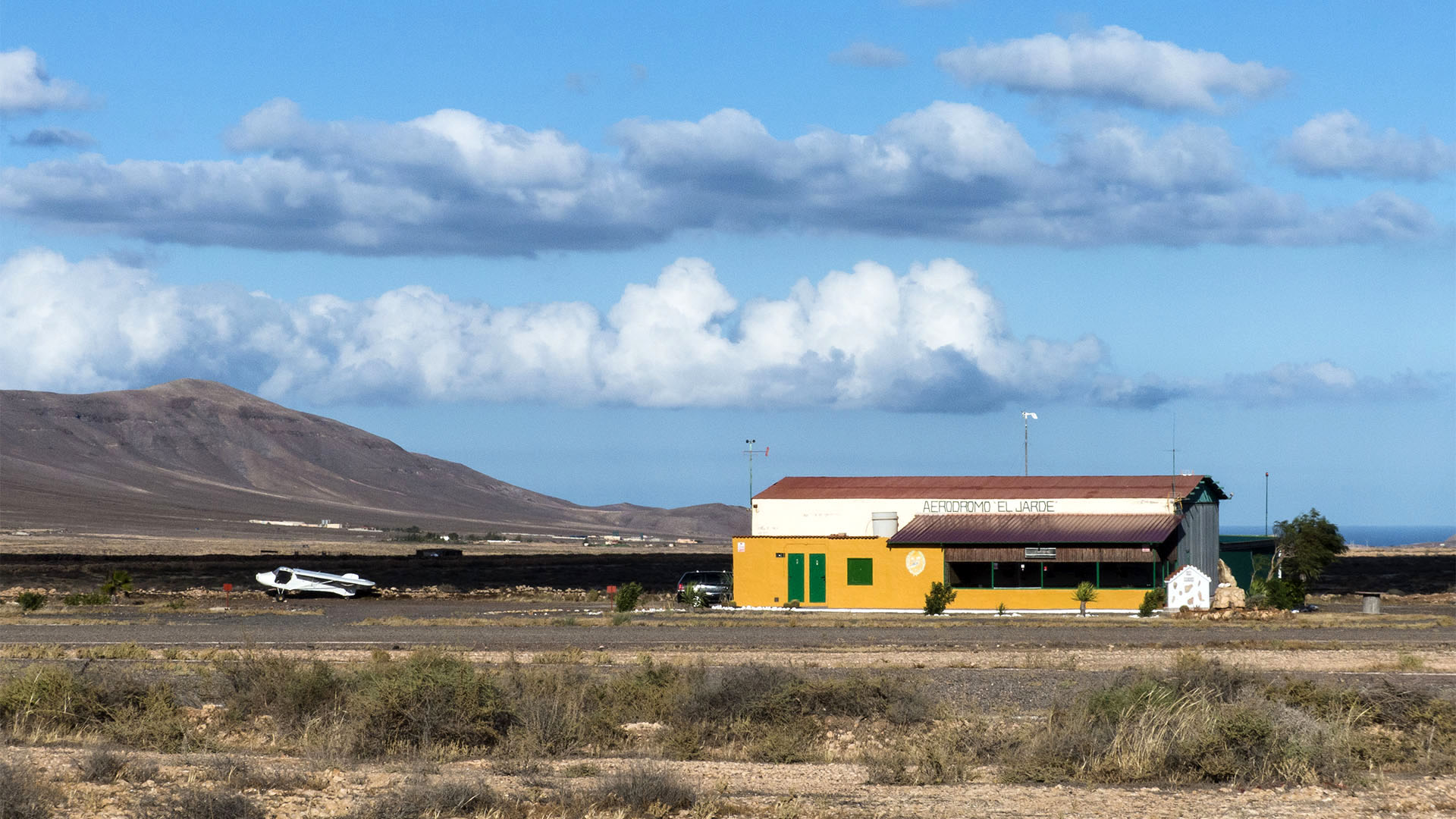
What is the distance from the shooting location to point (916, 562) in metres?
45.4

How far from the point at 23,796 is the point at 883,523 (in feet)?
122

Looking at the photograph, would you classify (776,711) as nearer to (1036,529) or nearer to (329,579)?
(1036,529)

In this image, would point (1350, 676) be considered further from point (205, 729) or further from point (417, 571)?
point (417, 571)

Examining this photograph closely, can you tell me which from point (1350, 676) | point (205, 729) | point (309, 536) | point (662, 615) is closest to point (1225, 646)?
point (1350, 676)

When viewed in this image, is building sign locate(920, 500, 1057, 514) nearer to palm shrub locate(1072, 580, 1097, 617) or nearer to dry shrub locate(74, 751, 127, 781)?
palm shrub locate(1072, 580, 1097, 617)

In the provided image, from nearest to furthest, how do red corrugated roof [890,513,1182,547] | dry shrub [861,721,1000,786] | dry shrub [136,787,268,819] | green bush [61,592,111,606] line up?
dry shrub [136,787,268,819], dry shrub [861,721,1000,786], red corrugated roof [890,513,1182,547], green bush [61,592,111,606]

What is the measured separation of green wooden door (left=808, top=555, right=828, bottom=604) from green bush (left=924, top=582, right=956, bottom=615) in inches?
132

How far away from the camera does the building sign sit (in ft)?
154

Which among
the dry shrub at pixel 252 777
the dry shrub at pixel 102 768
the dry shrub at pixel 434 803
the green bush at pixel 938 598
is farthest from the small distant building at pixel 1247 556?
the dry shrub at pixel 102 768

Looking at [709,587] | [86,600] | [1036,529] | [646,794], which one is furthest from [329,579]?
[646,794]

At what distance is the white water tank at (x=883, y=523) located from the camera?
46.9 metres

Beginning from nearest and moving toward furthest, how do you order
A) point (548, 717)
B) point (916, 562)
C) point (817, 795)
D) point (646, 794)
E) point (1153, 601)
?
1. point (646, 794)
2. point (817, 795)
3. point (548, 717)
4. point (1153, 601)
5. point (916, 562)

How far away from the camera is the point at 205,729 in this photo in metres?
17.1

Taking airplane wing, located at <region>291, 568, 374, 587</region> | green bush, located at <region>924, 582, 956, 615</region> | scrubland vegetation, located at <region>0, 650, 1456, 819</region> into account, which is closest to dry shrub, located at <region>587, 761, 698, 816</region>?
scrubland vegetation, located at <region>0, 650, 1456, 819</region>
